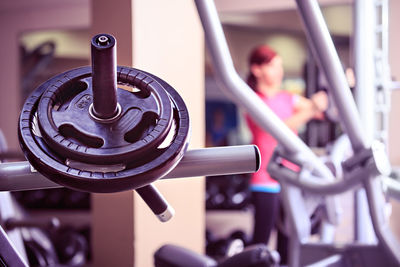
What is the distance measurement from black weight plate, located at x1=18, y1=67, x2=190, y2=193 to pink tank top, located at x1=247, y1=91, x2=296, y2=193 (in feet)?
4.80

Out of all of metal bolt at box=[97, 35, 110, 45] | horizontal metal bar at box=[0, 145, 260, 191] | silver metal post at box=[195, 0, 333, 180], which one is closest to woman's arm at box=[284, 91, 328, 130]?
silver metal post at box=[195, 0, 333, 180]

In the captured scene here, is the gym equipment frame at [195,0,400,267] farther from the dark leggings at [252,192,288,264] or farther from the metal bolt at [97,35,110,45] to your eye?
the dark leggings at [252,192,288,264]

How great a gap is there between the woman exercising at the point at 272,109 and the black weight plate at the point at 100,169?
1.46 m

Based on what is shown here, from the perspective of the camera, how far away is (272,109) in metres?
2.07

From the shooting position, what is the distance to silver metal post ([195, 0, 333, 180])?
897mm

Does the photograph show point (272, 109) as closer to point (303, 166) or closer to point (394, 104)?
point (303, 166)

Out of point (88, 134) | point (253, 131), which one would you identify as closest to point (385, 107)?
point (253, 131)

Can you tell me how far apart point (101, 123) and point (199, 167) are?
14 cm

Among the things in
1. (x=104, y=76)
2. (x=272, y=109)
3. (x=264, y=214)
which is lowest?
(x=264, y=214)

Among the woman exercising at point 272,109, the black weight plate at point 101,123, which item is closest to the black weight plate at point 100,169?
the black weight plate at point 101,123

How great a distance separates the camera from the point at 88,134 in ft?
1.85

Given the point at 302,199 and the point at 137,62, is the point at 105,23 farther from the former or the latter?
the point at 302,199

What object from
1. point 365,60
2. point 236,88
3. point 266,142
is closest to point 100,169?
point 236,88

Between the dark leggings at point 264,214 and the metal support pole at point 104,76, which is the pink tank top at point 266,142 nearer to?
the dark leggings at point 264,214
